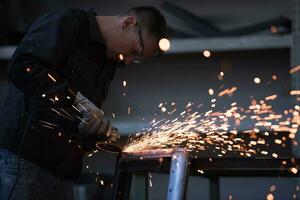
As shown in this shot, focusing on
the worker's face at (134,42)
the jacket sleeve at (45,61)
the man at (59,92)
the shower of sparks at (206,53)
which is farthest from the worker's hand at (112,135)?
the shower of sparks at (206,53)

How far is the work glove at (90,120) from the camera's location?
2395 mm

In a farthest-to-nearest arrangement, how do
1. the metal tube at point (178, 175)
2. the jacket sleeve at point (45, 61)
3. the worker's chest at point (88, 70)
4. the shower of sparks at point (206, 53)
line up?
the shower of sparks at point (206, 53) → the worker's chest at point (88, 70) → the jacket sleeve at point (45, 61) → the metal tube at point (178, 175)

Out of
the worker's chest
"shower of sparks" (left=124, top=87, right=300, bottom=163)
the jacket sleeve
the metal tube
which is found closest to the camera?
the metal tube

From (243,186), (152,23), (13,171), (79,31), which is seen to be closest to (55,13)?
(79,31)

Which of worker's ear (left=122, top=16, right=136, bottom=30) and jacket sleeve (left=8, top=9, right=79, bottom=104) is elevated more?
worker's ear (left=122, top=16, right=136, bottom=30)

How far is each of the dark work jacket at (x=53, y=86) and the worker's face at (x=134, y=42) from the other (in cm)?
8

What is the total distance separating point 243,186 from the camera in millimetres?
4270

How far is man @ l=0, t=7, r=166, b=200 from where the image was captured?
2.40 m

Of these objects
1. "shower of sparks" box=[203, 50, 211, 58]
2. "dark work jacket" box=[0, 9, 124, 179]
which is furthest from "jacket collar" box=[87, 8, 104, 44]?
"shower of sparks" box=[203, 50, 211, 58]

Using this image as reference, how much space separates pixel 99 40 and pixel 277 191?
2005 millimetres

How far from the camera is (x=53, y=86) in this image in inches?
93.8

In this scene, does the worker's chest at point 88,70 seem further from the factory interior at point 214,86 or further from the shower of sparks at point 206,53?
the shower of sparks at point 206,53

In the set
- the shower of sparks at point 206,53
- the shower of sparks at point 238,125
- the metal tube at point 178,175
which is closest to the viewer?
the metal tube at point 178,175

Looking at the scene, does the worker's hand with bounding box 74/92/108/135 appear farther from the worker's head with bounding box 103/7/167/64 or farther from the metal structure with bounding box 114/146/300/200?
the worker's head with bounding box 103/7/167/64
